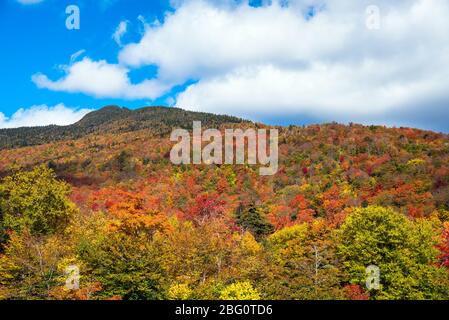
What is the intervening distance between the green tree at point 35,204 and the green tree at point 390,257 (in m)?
31.0

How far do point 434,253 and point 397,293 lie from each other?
13494 mm

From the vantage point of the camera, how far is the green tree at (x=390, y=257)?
4006 centimetres

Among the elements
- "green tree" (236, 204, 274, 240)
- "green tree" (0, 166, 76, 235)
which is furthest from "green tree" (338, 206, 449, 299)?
"green tree" (236, 204, 274, 240)

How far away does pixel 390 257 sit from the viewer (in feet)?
146

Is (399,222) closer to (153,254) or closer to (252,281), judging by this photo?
(252,281)

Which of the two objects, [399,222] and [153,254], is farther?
[399,222]

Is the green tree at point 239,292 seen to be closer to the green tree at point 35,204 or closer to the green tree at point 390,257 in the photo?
the green tree at point 390,257

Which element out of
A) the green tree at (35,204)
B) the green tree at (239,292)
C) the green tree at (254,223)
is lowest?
the green tree at (239,292)

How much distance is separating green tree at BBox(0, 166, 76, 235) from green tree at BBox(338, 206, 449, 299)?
102 feet

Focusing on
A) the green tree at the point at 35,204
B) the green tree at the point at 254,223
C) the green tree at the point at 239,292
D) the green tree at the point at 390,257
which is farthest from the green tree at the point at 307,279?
the green tree at the point at 254,223

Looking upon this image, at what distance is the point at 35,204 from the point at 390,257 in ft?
122

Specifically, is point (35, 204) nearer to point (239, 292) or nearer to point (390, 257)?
point (239, 292)
